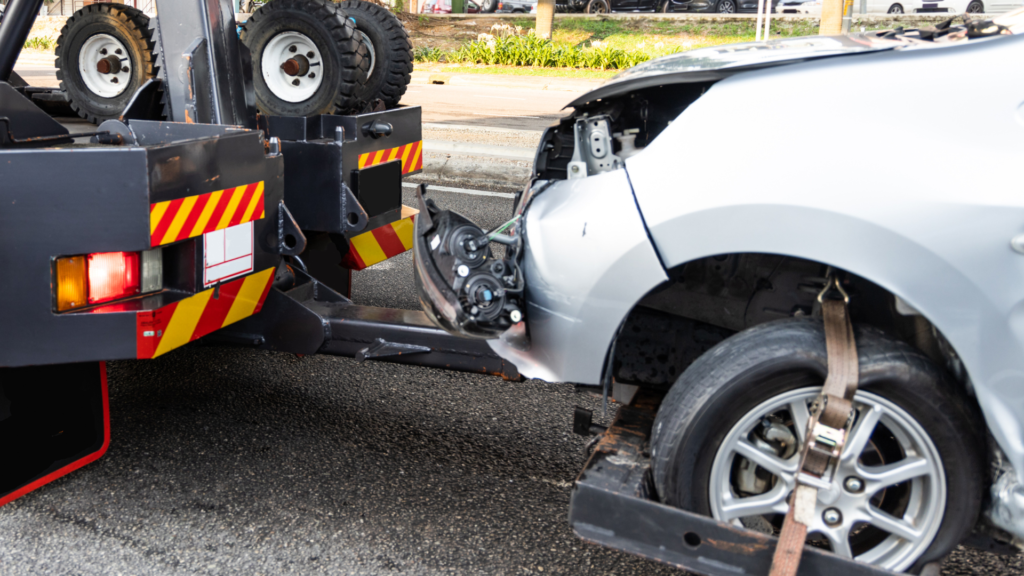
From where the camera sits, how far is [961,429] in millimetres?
1862

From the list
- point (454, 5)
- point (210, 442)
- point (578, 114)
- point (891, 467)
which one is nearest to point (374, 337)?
point (210, 442)

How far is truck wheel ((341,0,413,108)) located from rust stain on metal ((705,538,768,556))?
2925 millimetres

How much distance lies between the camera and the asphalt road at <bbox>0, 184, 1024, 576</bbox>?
244cm

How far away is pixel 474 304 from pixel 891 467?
3.59ft

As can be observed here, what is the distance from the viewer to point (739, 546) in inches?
75.6

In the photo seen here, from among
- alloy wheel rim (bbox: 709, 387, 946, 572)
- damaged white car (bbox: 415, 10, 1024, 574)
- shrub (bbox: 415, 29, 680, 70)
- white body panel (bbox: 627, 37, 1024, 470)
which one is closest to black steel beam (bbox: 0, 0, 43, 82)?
damaged white car (bbox: 415, 10, 1024, 574)

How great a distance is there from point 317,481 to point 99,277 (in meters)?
0.96

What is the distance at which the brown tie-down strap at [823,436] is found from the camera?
1849 millimetres

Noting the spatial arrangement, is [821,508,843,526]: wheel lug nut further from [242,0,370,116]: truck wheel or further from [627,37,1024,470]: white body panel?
[242,0,370,116]: truck wheel

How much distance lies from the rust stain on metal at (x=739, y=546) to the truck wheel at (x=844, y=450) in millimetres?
114

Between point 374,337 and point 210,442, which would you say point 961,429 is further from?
point 210,442

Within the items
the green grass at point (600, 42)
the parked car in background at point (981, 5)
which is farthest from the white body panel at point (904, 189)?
the parked car in background at point (981, 5)

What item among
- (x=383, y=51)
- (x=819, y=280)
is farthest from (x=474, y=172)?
(x=819, y=280)

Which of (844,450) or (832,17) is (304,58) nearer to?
(844,450)
